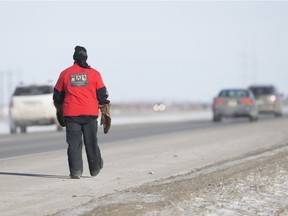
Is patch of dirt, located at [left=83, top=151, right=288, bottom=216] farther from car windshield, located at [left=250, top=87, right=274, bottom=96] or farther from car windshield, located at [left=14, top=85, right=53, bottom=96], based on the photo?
car windshield, located at [left=250, top=87, right=274, bottom=96]

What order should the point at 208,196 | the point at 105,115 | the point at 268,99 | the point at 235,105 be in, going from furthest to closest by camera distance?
1. the point at 268,99
2. the point at 235,105
3. the point at 105,115
4. the point at 208,196

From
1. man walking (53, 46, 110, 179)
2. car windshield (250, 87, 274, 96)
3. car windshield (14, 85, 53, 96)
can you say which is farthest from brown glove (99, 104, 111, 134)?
car windshield (250, 87, 274, 96)

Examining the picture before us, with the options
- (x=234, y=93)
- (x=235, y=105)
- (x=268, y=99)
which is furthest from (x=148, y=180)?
(x=268, y=99)

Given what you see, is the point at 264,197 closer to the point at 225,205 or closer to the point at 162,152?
the point at 225,205

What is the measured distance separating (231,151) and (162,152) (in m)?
1.59

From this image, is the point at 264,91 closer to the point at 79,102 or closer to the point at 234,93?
the point at 234,93

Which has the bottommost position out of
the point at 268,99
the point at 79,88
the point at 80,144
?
the point at 268,99

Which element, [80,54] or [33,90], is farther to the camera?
[33,90]

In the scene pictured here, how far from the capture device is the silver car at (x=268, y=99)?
144 feet

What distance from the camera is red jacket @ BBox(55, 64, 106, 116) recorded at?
11.5 meters

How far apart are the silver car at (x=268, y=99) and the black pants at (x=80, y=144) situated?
3291cm

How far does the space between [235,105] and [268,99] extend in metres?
8.40

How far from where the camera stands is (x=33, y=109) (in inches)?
1136

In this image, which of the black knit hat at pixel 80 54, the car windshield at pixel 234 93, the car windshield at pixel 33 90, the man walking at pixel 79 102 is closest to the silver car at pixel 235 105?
the car windshield at pixel 234 93
